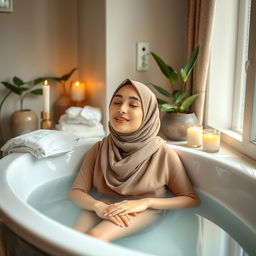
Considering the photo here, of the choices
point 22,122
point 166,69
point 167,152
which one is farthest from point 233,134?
point 22,122

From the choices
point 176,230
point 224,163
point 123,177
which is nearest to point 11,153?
point 123,177

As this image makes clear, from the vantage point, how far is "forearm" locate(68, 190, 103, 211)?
1.46 m

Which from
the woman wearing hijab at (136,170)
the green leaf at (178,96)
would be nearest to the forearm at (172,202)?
the woman wearing hijab at (136,170)

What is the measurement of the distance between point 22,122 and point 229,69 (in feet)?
4.34

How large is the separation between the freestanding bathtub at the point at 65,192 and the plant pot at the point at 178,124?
237 millimetres

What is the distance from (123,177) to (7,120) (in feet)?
4.55

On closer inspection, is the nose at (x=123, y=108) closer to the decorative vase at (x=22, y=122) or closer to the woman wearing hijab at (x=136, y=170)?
the woman wearing hijab at (x=136, y=170)

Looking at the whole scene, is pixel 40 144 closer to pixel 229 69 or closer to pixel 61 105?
pixel 61 105

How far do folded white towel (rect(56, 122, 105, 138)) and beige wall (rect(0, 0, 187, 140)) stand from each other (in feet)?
0.40

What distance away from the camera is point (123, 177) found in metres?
1.54

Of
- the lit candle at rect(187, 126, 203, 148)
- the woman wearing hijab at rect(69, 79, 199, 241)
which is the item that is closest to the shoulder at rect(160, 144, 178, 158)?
the woman wearing hijab at rect(69, 79, 199, 241)

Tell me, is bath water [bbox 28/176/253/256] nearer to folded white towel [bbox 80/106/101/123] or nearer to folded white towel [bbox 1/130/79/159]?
folded white towel [bbox 1/130/79/159]

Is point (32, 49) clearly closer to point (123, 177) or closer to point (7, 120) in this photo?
point (7, 120)

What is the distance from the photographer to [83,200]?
1520 millimetres
